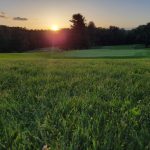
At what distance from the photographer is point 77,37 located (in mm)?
100750

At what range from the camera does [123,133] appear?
3.23 meters

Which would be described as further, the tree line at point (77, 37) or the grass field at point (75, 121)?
the tree line at point (77, 37)

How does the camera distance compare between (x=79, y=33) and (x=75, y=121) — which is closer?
(x=75, y=121)

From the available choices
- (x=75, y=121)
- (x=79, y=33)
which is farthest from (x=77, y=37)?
(x=75, y=121)

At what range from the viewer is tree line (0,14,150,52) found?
326ft

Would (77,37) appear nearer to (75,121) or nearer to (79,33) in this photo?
(79,33)

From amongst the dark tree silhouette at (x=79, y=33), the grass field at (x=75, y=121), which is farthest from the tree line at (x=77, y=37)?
the grass field at (x=75, y=121)

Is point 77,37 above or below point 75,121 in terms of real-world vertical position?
below

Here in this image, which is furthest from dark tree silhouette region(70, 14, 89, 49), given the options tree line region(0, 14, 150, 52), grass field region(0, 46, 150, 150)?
grass field region(0, 46, 150, 150)

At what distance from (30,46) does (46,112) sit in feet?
373

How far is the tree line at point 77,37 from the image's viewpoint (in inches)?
3917

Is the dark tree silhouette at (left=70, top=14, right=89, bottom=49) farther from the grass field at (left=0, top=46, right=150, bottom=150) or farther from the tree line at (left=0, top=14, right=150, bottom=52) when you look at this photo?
the grass field at (left=0, top=46, right=150, bottom=150)

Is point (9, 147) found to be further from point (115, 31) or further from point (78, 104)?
point (115, 31)

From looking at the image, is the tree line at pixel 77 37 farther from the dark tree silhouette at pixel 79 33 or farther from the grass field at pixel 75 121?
the grass field at pixel 75 121
